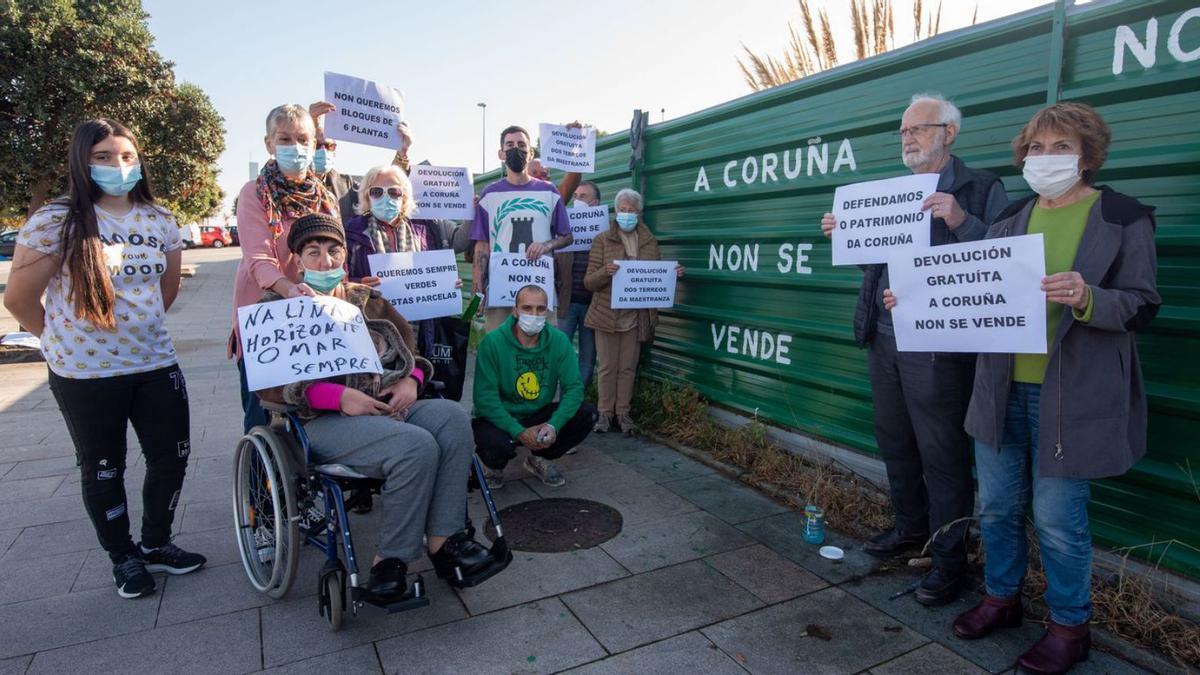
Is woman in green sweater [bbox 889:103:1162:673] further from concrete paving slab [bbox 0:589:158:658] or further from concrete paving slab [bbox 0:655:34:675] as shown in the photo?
concrete paving slab [bbox 0:655:34:675]

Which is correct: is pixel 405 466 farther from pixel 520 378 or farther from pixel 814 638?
pixel 814 638

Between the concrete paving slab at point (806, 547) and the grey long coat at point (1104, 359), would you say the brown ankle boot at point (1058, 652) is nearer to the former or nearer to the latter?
the grey long coat at point (1104, 359)

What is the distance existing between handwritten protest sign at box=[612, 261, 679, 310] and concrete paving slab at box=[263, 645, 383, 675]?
3261 millimetres

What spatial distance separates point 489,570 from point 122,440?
1846mm

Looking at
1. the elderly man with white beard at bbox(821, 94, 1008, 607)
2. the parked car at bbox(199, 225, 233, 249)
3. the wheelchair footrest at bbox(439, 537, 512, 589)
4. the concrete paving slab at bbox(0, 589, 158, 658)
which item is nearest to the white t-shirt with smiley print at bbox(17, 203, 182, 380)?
the concrete paving slab at bbox(0, 589, 158, 658)

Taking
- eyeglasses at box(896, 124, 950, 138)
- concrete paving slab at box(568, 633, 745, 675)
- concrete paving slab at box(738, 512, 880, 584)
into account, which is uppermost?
eyeglasses at box(896, 124, 950, 138)

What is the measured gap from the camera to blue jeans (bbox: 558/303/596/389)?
578cm

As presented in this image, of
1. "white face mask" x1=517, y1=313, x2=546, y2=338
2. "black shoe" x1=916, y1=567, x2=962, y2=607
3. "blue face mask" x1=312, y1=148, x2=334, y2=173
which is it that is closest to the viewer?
"black shoe" x1=916, y1=567, x2=962, y2=607

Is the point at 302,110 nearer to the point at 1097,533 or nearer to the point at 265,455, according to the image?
the point at 265,455

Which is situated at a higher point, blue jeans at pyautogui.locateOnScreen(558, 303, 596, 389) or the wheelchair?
blue jeans at pyautogui.locateOnScreen(558, 303, 596, 389)

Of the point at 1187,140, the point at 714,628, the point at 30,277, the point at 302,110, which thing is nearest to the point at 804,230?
the point at 1187,140

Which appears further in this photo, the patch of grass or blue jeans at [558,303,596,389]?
blue jeans at [558,303,596,389]

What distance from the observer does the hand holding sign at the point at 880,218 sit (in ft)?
9.62

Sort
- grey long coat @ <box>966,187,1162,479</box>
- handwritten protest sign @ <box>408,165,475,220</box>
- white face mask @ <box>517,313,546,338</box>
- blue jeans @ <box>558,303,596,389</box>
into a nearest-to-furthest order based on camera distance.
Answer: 1. grey long coat @ <box>966,187,1162,479</box>
2. white face mask @ <box>517,313,546,338</box>
3. handwritten protest sign @ <box>408,165,475,220</box>
4. blue jeans @ <box>558,303,596,389</box>
